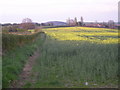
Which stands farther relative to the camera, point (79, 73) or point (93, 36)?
point (93, 36)

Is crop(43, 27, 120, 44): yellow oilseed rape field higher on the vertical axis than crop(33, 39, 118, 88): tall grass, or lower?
higher

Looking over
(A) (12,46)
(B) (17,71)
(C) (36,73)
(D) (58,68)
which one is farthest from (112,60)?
(A) (12,46)

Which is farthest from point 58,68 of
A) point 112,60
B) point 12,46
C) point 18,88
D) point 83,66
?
point 12,46

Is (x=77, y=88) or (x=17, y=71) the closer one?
(x=77, y=88)

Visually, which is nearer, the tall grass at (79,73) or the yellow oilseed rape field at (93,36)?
the tall grass at (79,73)

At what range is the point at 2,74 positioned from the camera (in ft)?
21.2

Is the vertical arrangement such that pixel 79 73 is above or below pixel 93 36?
below

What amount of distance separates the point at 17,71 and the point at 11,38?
4.99 m

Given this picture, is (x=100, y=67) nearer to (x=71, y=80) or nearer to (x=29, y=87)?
(x=71, y=80)

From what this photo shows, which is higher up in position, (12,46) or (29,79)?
(12,46)

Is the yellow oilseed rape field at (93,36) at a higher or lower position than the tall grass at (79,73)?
higher

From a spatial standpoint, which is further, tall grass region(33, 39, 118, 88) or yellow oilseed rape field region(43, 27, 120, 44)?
yellow oilseed rape field region(43, 27, 120, 44)

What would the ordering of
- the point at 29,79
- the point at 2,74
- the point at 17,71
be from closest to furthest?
the point at 2,74 < the point at 29,79 < the point at 17,71

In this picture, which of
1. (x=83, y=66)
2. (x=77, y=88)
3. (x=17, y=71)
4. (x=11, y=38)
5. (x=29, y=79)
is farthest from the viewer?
(x=11, y=38)
